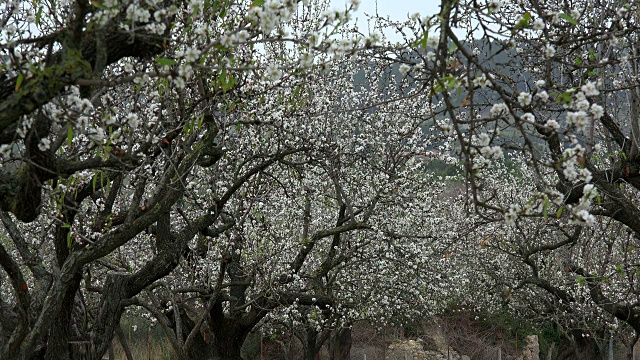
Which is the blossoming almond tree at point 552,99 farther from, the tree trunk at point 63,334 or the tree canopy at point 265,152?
the tree trunk at point 63,334

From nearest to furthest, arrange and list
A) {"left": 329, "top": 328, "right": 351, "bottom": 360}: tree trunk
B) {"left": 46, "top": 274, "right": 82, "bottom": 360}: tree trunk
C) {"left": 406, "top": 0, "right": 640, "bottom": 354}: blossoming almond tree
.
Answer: {"left": 406, "top": 0, "right": 640, "bottom": 354}: blossoming almond tree, {"left": 46, "top": 274, "right": 82, "bottom": 360}: tree trunk, {"left": 329, "top": 328, "right": 351, "bottom": 360}: tree trunk

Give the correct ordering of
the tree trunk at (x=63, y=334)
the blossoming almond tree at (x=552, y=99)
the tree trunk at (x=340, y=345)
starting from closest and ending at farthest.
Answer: the blossoming almond tree at (x=552, y=99), the tree trunk at (x=63, y=334), the tree trunk at (x=340, y=345)

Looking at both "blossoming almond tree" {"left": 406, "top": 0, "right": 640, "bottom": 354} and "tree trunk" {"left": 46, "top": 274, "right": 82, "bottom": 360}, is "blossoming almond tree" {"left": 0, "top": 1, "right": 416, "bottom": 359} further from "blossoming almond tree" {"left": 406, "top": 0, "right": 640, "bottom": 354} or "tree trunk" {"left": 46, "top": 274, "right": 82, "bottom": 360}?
"blossoming almond tree" {"left": 406, "top": 0, "right": 640, "bottom": 354}

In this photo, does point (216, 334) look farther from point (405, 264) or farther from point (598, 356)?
point (598, 356)

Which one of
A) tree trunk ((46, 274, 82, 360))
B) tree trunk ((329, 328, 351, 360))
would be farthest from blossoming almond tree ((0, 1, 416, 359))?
tree trunk ((329, 328, 351, 360))

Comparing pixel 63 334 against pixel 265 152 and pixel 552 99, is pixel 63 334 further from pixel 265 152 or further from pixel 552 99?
pixel 552 99

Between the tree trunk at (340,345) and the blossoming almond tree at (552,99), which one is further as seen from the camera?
the tree trunk at (340,345)

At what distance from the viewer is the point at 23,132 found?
3.20 meters

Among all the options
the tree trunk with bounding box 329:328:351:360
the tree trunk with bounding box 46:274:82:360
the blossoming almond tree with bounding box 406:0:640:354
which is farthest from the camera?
the tree trunk with bounding box 329:328:351:360

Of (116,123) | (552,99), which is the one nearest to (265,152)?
(552,99)

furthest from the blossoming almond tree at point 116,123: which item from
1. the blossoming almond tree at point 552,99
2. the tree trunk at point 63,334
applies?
the blossoming almond tree at point 552,99

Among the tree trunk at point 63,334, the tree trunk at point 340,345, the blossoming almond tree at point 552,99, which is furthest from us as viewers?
the tree trunk at point 340,345

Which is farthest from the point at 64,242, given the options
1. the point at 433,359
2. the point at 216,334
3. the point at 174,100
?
the point at 433,359

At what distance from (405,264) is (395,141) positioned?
221cm
